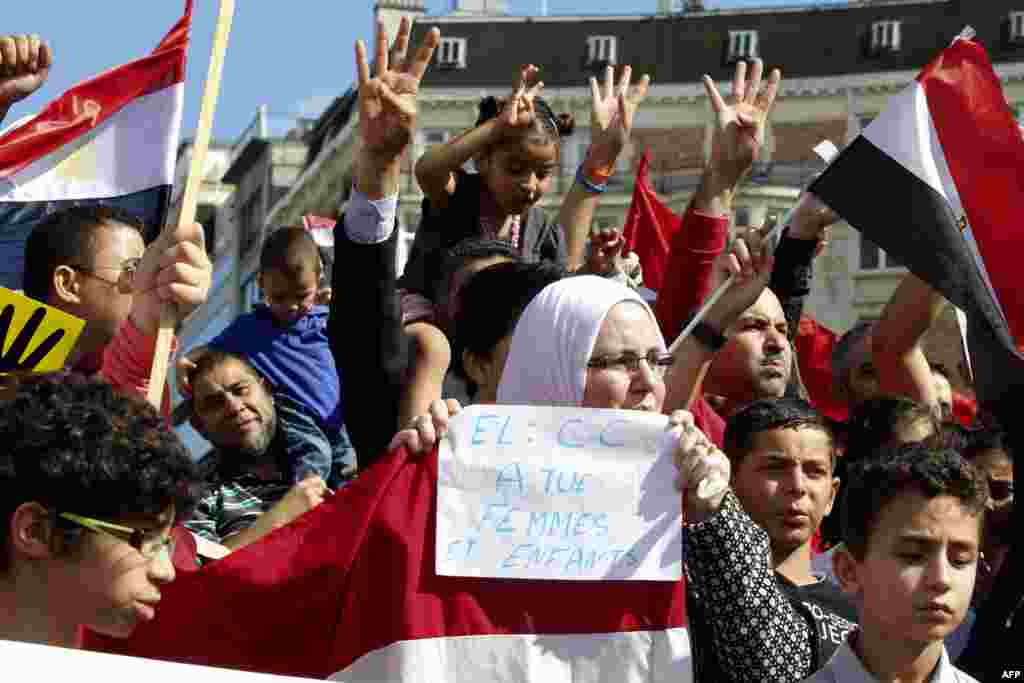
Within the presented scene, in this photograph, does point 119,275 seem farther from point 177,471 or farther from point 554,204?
point 554,204

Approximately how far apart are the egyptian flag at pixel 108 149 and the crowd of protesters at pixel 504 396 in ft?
0.89

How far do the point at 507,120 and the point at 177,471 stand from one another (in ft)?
10.2

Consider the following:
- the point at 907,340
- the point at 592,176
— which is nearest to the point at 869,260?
the point at 592,176

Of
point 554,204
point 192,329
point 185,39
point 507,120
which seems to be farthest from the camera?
point 192,329

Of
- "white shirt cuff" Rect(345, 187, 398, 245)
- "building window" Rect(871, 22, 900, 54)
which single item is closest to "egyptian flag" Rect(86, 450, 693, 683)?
"white shirt cuff" Rect(345, 187, 398, 245)

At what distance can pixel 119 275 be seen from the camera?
21.8ft

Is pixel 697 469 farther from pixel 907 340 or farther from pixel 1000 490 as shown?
pixel 907 340

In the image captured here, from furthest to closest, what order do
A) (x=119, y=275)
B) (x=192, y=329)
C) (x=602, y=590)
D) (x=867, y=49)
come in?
(x=192, y=329), (x=867, y=49), (x=119, y=275), (x=602, y=590)

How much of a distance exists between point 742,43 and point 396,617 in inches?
2275

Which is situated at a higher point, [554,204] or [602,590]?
[602,590]

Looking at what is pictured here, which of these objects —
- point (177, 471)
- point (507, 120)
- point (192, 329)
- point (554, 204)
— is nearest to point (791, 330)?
point (507, 120)

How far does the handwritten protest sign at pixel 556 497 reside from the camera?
556 centimetres

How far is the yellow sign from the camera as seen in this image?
6.07 m

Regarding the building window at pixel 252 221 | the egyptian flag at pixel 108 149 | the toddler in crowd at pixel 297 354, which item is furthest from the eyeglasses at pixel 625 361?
the building window at pixel 252 221
